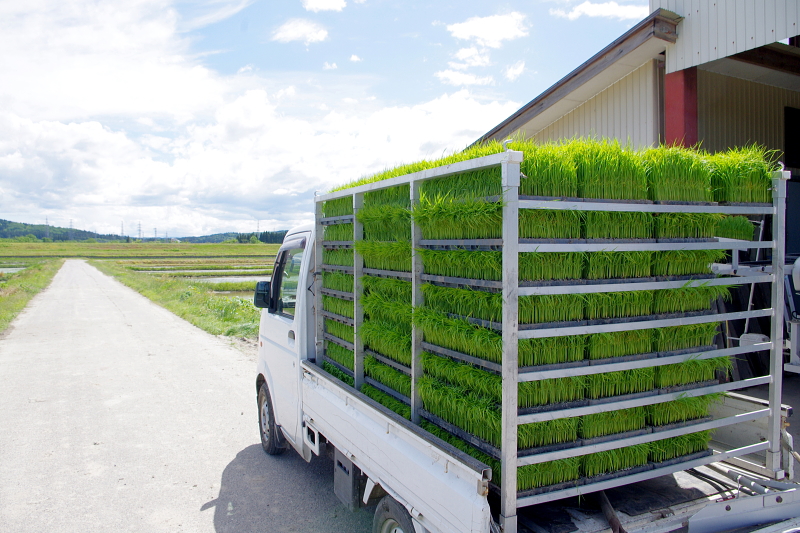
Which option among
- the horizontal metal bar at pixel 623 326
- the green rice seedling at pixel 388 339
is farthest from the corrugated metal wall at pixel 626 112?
the green rice seedling at pixel 388 339

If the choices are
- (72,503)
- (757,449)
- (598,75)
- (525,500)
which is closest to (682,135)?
(598,75)

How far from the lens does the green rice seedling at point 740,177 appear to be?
9.63 feet

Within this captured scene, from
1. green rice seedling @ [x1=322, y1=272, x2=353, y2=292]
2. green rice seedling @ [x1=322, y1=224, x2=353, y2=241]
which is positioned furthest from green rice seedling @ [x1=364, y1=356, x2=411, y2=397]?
green rice seedling @ [x1=322, y1=224, x2=353, y2=241]

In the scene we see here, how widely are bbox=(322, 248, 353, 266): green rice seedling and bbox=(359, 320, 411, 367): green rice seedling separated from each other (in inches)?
21.0

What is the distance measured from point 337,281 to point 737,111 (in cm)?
873

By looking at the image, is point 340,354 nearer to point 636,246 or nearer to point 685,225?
point 636,246

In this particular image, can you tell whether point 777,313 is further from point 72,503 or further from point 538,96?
point 538,96

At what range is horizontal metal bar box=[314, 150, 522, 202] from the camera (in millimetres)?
2258

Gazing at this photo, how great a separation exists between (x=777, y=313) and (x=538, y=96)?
6748mm

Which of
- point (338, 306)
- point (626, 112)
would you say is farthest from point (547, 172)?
point (626, 112)

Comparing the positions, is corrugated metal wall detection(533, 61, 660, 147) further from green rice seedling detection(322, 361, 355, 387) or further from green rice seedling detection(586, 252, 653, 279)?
green rice seedling detection(322, 361, 355, 387)

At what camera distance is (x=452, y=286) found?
2.76 meters

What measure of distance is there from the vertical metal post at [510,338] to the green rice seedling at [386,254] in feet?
3.01

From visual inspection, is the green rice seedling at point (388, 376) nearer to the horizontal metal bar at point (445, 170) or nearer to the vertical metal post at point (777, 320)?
the horizontal metal bar at point (445, 170)
